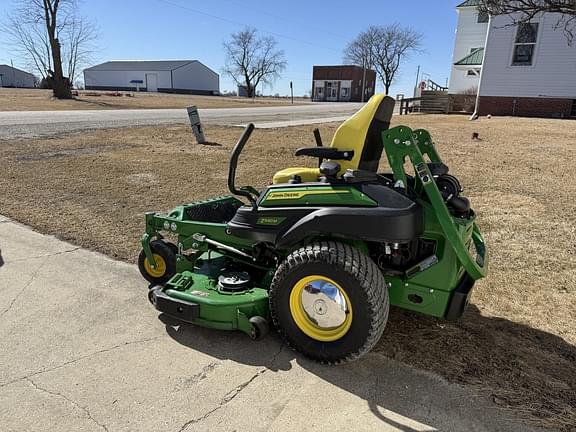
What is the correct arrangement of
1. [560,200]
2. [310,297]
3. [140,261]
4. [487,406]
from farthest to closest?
[560,200] < [140,261] < [310,297] < [487,406]

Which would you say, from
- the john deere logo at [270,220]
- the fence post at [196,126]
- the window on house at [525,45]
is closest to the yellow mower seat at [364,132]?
the john deere logo at [270,220]

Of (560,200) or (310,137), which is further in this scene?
(310,137)

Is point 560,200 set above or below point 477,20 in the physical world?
below

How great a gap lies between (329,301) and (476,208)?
4.10 m

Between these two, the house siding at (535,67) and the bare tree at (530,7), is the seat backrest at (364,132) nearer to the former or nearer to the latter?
the bare tree at (530,7)

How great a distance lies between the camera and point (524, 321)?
3.20 metres

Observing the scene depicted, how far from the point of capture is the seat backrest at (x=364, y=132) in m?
2.86

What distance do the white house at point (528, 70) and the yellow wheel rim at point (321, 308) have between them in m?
21.3

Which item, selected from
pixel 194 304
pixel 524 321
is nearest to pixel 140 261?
pixel 194 304

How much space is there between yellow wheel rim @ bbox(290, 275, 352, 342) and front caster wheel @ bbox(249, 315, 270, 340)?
→ 0.19m

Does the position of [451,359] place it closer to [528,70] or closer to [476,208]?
[476,208]

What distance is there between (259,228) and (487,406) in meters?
1.66

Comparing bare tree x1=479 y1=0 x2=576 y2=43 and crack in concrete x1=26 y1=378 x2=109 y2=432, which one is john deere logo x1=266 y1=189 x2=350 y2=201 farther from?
bare tree x1=479 y1=0 x2=576 y2=43

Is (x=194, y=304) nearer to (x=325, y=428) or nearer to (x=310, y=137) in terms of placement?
(x=325, y=428)
